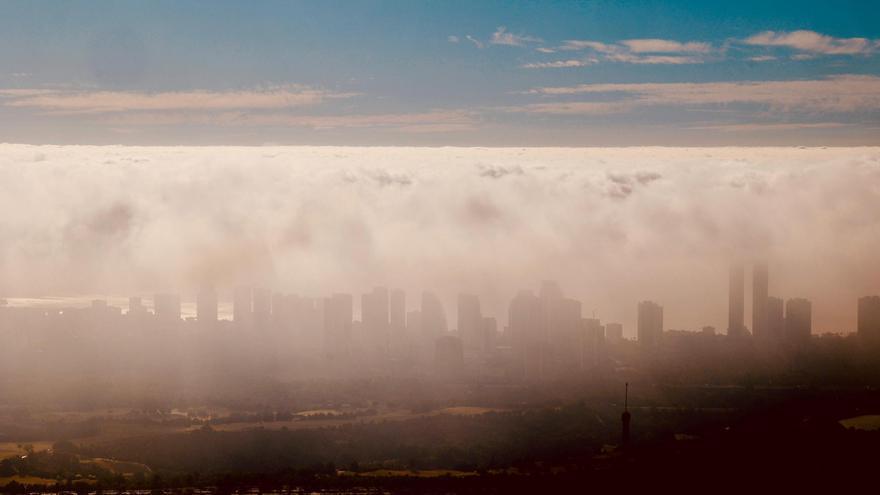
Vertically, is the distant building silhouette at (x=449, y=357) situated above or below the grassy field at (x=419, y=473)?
above

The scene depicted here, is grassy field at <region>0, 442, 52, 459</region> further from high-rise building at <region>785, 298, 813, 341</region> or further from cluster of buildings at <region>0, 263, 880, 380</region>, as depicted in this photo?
high-rise building at <region>785, 298, 813, 341</region>

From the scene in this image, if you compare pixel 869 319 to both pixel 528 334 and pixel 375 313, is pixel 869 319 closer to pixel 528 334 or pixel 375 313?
pixel 528 334

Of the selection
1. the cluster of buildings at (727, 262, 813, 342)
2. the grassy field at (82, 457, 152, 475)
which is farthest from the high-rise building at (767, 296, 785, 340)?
the grassy field at (82, 457, 152, 475)

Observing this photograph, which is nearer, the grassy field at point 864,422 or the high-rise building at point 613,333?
the grassy field at point 864,422

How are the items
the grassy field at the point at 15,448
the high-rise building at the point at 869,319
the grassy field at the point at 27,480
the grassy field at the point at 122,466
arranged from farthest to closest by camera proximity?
1. the high-rise building at the point at 869,319
2. the grassy field at the point at 15,448
3. the grassy field at the point at 122,466
4. the grassy field at the point at 27,480

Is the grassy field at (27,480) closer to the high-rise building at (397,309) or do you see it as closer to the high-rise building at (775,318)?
the high-rise building at (397,309)

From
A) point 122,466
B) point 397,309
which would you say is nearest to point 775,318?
point 397,309

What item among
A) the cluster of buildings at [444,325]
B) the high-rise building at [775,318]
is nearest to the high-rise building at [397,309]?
the cluster of buildings at [444,325]

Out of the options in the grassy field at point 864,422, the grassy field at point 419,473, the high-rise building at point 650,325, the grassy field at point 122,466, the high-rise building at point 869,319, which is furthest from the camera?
the high-rise building at point 650,325
